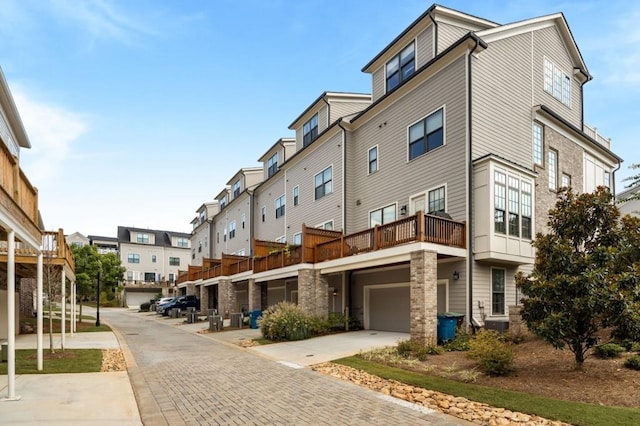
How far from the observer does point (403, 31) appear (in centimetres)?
1955

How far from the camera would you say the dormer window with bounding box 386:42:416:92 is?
763 inches

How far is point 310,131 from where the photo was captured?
27.8 m

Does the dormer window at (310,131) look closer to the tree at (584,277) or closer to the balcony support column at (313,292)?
the balcony support column at (313,292)

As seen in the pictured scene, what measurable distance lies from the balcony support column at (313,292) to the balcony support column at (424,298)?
22.4 feet

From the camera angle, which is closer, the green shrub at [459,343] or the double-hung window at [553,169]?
the green shrub at [459,343]

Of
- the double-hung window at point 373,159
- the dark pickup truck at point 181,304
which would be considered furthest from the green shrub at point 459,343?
the dark pickup truck at point 181,304

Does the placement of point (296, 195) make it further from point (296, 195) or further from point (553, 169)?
point (553, 169)

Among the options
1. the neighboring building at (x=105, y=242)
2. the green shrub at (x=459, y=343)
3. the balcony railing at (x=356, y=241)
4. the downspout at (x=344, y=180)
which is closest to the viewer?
the green shrub at (x=459, y=343)

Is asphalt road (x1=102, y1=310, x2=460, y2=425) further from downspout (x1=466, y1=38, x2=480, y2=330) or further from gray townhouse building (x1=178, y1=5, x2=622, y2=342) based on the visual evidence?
downspout (x1=466, y1=38, x2=480, y2=330)

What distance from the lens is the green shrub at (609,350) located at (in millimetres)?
10195

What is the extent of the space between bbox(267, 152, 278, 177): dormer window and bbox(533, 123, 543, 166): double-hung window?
19.5 meters

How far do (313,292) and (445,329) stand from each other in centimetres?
748

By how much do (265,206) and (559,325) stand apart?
89.7 ft

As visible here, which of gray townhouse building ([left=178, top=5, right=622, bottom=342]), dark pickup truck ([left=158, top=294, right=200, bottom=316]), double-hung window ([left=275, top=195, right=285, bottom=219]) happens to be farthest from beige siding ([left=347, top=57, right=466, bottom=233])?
dark pickup truck ([left=158, top=294, right=200, bottom=316])
